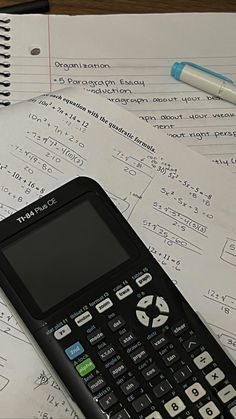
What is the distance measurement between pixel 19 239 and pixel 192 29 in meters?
0.25

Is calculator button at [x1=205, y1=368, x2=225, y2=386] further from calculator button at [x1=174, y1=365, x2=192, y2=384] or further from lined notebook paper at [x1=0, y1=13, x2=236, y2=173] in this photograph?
lined notebook paper at [x1=0, y1=13, x2=236, y2=173]

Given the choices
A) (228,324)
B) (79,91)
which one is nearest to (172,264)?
(228,324)

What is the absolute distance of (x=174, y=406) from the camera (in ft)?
1.29

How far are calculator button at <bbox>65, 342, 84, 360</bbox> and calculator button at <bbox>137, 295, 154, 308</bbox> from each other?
0.04m

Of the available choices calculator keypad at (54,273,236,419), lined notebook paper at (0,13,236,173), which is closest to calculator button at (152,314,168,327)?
calculator keypad at (54,273,236,419)

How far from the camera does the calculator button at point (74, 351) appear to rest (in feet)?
1.31

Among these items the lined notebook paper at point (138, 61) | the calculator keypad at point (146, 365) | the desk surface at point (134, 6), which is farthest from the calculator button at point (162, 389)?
the desk surface at point (134, 6)

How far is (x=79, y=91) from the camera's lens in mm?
523

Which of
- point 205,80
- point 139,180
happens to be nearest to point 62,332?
point 139,180

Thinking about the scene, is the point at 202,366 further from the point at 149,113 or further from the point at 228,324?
the point at 149,113

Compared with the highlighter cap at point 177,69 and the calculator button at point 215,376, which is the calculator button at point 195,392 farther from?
the highlighter cap at point 177,69

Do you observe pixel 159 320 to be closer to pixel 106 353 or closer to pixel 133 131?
pixel 106 353

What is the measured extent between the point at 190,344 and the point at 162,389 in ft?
0.10

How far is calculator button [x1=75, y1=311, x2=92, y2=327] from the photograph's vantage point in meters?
0.41
